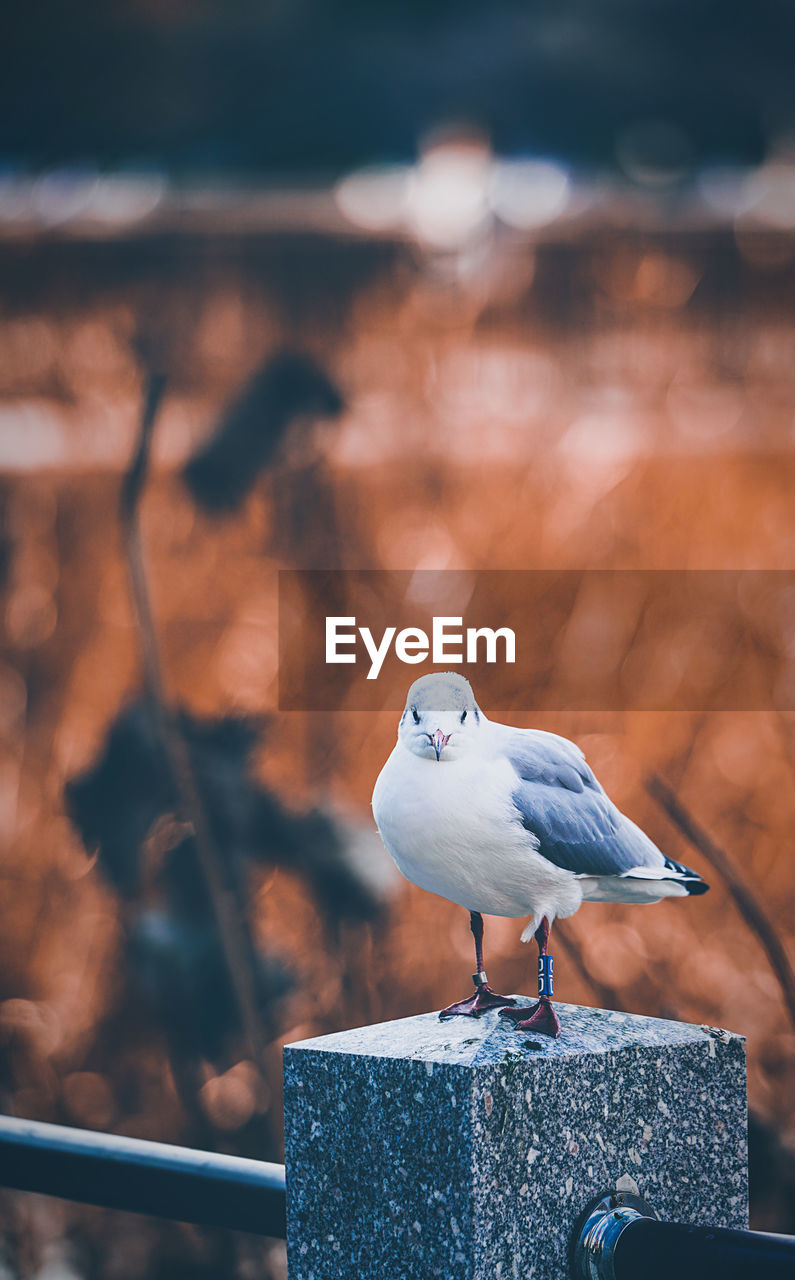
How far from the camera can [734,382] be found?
282 centimetres

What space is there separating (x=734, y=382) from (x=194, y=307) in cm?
145

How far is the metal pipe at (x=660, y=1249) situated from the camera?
0.94 m

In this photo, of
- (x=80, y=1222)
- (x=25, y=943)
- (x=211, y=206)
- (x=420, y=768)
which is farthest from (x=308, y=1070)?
(x=211, y=206)

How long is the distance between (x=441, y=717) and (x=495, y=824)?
117mm

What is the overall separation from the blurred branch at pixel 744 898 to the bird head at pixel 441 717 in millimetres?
1804

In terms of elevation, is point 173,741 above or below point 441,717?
above

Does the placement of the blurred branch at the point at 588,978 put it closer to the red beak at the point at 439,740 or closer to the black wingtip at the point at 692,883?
the black wingtip at the point at 692,883

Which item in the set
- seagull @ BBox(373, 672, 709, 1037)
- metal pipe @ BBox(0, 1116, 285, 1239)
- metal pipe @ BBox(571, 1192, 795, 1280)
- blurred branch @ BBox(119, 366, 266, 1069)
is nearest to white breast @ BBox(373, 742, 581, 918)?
seagull @ BBox(373, 672, 709, 1037)
